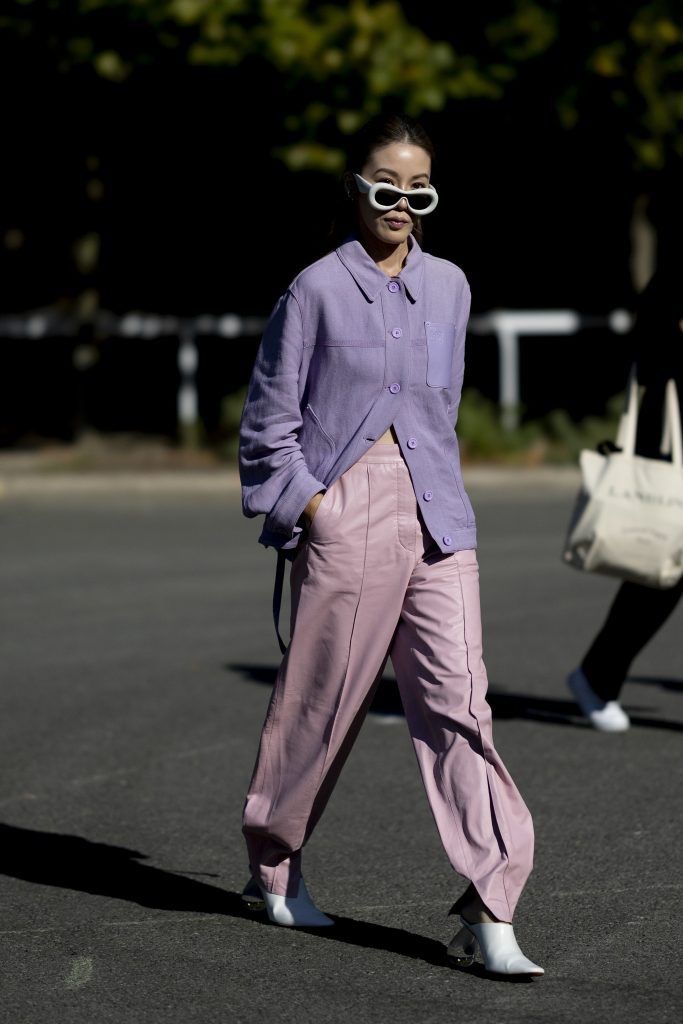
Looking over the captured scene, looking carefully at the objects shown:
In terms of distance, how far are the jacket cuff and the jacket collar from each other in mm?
435

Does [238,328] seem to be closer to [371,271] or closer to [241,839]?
[241,839]

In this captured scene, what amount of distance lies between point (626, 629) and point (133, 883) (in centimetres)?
258

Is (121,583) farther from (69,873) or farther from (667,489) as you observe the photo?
(69,873)

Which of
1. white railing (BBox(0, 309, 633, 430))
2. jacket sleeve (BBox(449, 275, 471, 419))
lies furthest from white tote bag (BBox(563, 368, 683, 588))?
white railing (BBox(0, 309, 633, 430))

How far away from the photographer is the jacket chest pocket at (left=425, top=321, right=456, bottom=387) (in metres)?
4.41

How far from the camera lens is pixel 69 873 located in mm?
5309

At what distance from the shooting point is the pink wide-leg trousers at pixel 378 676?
14.0 ft

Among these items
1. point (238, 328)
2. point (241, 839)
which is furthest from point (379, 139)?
point (238, 328)

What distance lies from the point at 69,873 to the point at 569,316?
1682 cm

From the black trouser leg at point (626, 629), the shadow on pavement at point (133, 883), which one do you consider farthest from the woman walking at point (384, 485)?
the black trouser leg at point (626, 629)

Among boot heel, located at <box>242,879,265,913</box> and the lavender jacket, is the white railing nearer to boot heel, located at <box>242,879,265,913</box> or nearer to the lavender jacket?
boot heel, located at <box>242,879,265,913</box>

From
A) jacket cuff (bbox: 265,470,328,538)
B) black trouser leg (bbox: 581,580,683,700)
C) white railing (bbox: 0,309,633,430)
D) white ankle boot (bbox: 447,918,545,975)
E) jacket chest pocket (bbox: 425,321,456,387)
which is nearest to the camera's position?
white ankle boot (bbox: 447,918,545,975)

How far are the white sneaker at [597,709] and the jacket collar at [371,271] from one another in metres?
3.12

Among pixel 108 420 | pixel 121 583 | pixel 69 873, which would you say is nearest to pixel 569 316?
pixel 108 420
